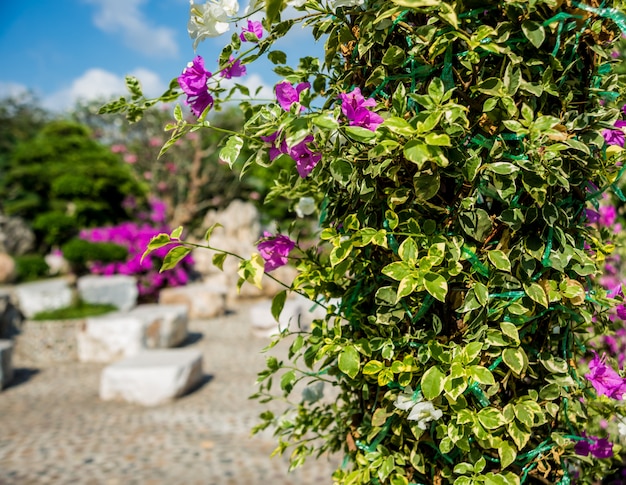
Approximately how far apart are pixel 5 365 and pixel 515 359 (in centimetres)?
558

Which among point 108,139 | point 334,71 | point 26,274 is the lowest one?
point 26,274

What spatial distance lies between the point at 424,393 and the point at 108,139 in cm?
1723

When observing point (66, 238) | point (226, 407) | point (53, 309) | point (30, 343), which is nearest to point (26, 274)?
point (66, 238)

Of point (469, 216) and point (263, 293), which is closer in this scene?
point (469, 216)

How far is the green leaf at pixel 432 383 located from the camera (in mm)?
896

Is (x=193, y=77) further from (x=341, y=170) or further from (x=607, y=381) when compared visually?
(x=607, y=381)

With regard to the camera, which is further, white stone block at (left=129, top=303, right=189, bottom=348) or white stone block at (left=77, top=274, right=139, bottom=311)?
white stone block at (left=77, top=274, right=139, bottom=311)

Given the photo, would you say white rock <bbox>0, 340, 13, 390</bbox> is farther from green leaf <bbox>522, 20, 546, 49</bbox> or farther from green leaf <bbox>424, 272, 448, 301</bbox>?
green leaf <bbox>522, 20, 546, 49</bbox>

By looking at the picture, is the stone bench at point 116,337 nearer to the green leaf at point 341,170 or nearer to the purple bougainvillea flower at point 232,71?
the purple bougainvillea flower at point 232,71

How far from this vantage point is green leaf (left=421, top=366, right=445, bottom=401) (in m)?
0.90

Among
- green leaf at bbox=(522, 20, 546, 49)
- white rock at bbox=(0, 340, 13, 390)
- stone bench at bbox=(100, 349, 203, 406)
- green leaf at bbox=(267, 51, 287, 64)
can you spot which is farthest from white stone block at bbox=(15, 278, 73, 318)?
green leaf at bbox=(522, 20, 546, 49)

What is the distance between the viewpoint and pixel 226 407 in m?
4.54

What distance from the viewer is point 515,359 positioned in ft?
2.98

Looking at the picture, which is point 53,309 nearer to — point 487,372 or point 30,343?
point 30,343
